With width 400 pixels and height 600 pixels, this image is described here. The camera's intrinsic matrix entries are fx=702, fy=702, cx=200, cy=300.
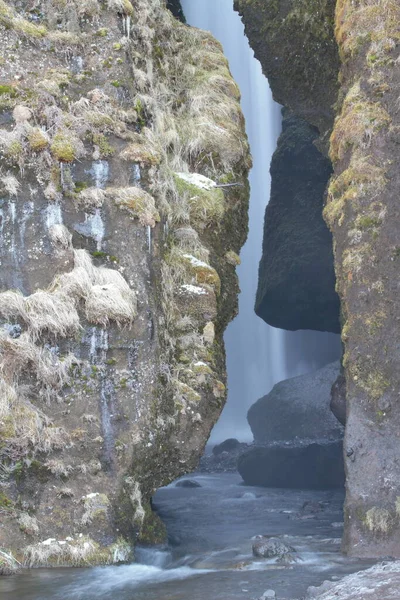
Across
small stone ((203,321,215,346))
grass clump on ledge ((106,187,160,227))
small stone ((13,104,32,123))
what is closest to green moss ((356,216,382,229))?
small stone ((203,321,215,346))

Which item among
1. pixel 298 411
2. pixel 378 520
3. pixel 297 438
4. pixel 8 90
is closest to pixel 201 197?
pixel 8 90

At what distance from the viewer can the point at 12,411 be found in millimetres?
9320

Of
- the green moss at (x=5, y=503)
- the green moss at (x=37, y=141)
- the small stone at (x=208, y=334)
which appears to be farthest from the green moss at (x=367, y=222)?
the green moss at (x=5, y=503)

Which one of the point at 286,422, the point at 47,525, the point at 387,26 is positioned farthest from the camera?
the point at 286,422

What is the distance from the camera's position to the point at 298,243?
979 inches

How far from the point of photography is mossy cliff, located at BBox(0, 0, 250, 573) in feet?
30.5

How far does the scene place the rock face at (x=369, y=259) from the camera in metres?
9.47

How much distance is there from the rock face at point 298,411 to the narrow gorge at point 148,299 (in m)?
14.6

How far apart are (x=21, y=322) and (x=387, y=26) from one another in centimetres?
787

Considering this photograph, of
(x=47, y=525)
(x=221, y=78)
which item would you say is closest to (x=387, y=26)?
(x=221, y=78)

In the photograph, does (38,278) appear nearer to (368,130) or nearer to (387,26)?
(368,130)

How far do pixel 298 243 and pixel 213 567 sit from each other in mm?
16976

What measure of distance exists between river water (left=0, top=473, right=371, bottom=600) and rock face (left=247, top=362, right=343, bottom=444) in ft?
42.4

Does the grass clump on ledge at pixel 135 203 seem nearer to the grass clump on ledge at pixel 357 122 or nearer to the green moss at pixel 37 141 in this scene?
the green moss at pixel 37 141
